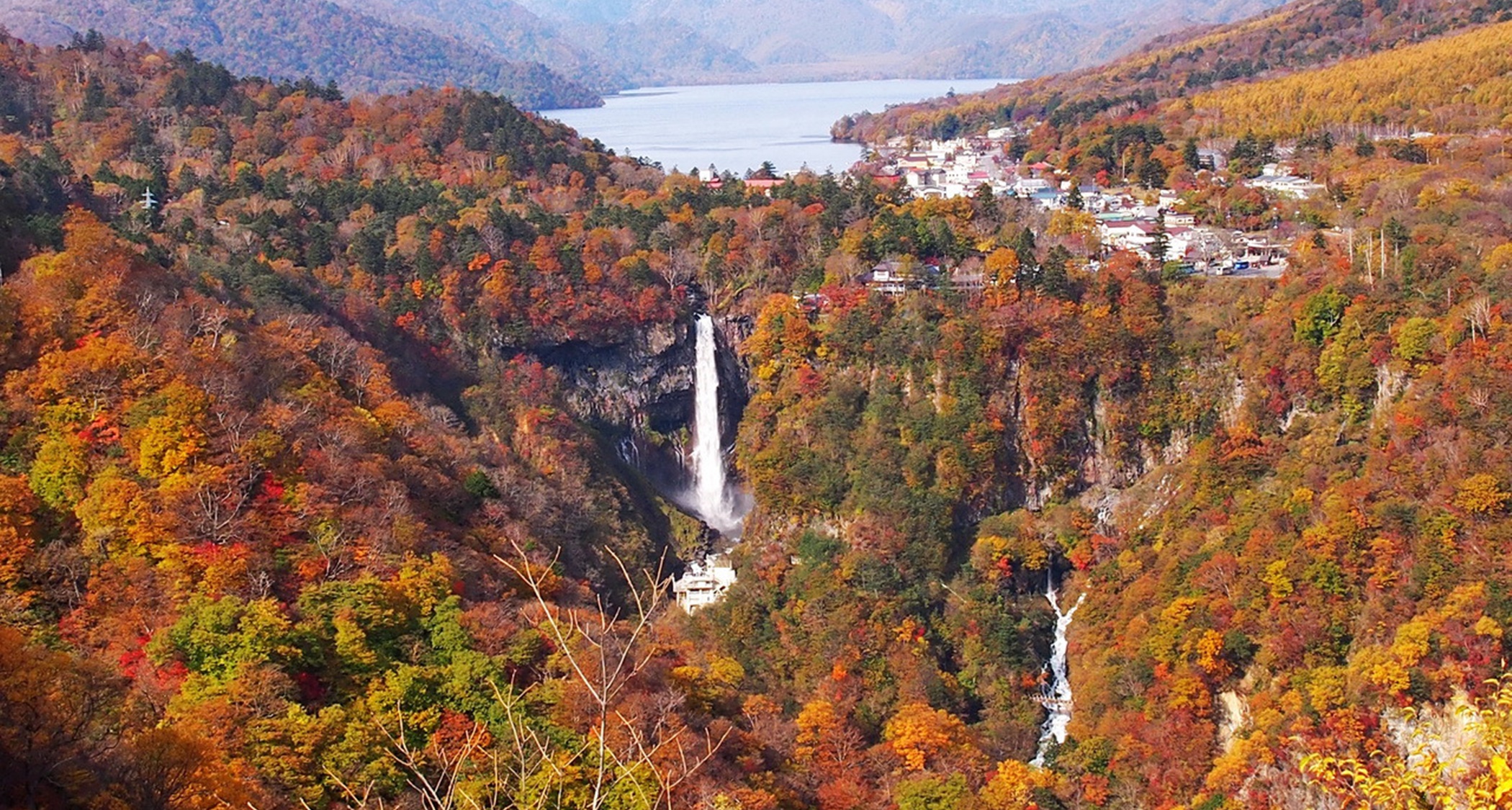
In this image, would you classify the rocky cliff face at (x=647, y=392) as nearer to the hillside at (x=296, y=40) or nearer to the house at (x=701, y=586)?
the house at (x=701, y=586)

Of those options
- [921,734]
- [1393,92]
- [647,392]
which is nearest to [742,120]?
[1393,92]

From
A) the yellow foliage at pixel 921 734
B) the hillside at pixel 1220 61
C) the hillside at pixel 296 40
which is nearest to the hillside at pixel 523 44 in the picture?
the hillside at pixel 296 40

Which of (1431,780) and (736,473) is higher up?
(1431,780)

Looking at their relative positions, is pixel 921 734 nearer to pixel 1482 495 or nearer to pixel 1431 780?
pixel 1482 495

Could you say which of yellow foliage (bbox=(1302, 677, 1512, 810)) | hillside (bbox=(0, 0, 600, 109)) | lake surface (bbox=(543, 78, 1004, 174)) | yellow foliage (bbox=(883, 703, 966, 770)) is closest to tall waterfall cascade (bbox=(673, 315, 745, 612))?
yellow foliage (bbox=(883, 703, 966, 770))

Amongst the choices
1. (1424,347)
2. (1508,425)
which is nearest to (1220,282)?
(1424,347)

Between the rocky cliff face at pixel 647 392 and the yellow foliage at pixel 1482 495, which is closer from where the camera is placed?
the yellow foliage at pixel 1482 495
